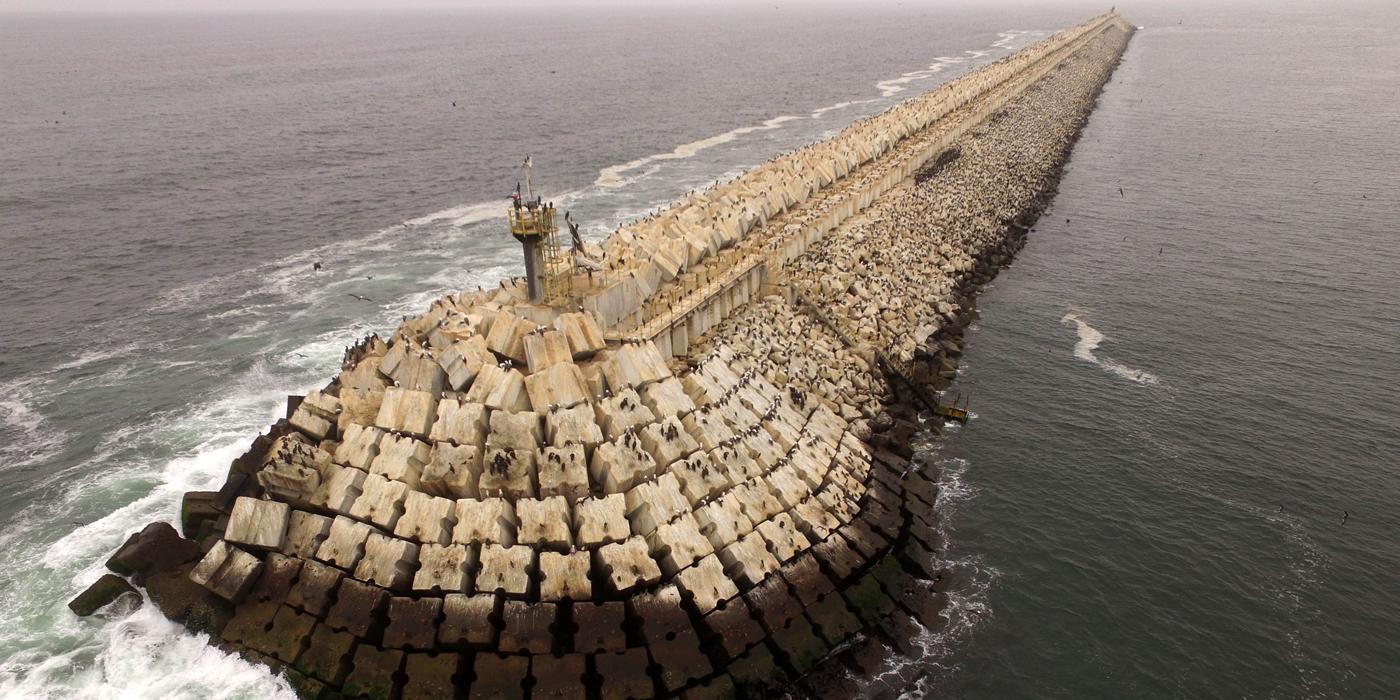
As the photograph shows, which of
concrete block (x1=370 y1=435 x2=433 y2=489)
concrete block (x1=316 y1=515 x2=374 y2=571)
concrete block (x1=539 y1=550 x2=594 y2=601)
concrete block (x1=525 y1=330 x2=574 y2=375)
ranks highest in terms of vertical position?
concrete block (x1=525 y1=330 x2=574 y2=375)

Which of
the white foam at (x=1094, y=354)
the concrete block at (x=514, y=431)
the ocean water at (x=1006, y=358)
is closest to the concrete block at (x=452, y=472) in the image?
the concrete block at (x=514, y=431)

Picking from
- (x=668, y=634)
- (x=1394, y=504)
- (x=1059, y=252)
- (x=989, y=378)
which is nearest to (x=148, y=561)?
(x=668, y=634)

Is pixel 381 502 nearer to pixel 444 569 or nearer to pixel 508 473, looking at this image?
pixel 444 569

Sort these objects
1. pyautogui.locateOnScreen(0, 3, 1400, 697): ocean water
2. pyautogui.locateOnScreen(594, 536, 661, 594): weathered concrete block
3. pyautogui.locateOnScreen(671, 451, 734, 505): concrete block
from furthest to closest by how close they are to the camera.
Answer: pyautogui.locateOnScreen(671, 451, 734, 505): concrete block → pyautogui.locateOnScreen(0, 3, 1400, 697): ocean water → pyautogui.locateOnScreen(594, 536, 661, 594): weathered concrete block

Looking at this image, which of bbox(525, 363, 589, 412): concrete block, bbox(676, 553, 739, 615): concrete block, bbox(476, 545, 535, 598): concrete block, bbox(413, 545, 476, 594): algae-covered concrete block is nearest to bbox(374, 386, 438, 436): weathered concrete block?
bbox(525, 363, 589, 412): concrete block

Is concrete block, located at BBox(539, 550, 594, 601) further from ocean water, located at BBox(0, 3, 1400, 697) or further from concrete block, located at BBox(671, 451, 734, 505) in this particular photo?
ocean water, located at BBox(0, 3, 1400, 697)

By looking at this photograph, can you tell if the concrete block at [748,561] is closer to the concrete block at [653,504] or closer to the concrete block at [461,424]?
the concrete block at [653,504]

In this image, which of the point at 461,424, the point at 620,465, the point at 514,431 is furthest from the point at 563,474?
the point at 461,424
